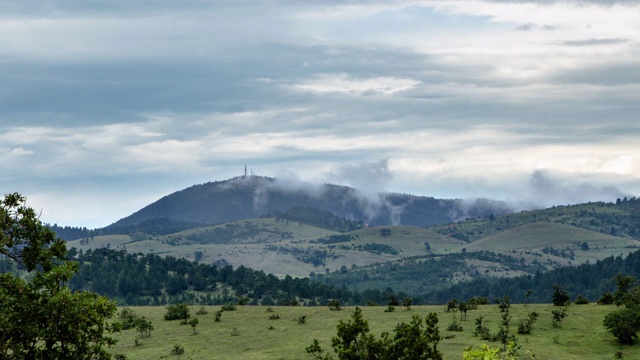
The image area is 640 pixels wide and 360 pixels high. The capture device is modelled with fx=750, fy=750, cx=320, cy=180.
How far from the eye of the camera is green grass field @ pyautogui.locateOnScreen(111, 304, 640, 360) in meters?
88.8

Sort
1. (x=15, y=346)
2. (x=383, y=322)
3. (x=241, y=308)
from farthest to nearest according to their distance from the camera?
(x=241, y=308), (x=383, y=322), (x=15, y=346)

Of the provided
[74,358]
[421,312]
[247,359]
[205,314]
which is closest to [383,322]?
[421,312]

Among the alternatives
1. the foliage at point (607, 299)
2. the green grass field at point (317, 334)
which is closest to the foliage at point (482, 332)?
the green grass field at point (317, 334)

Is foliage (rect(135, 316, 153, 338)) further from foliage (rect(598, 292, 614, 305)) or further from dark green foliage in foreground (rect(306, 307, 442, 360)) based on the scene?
dark green foliage in foreground (rect(306, 307, 442, 360))

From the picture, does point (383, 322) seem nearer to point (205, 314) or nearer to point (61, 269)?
point (205, 314)

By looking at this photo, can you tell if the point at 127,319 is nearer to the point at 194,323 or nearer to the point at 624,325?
the point at 194,323

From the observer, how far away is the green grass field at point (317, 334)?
88.8m

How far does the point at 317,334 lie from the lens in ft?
345

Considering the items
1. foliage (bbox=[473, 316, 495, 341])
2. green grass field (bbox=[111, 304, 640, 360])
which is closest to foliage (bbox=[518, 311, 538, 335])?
green grass field (bbox=[111, 304, 640, 360])

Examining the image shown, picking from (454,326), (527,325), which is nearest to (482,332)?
(454,326)

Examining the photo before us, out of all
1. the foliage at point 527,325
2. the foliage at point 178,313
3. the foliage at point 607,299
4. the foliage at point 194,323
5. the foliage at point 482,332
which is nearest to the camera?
the foliage at point 482,332

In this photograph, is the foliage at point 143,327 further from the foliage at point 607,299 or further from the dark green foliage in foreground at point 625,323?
the foliage at point 607,299

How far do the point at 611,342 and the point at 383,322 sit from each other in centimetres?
3216

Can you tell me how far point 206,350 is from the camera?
99312 mm
